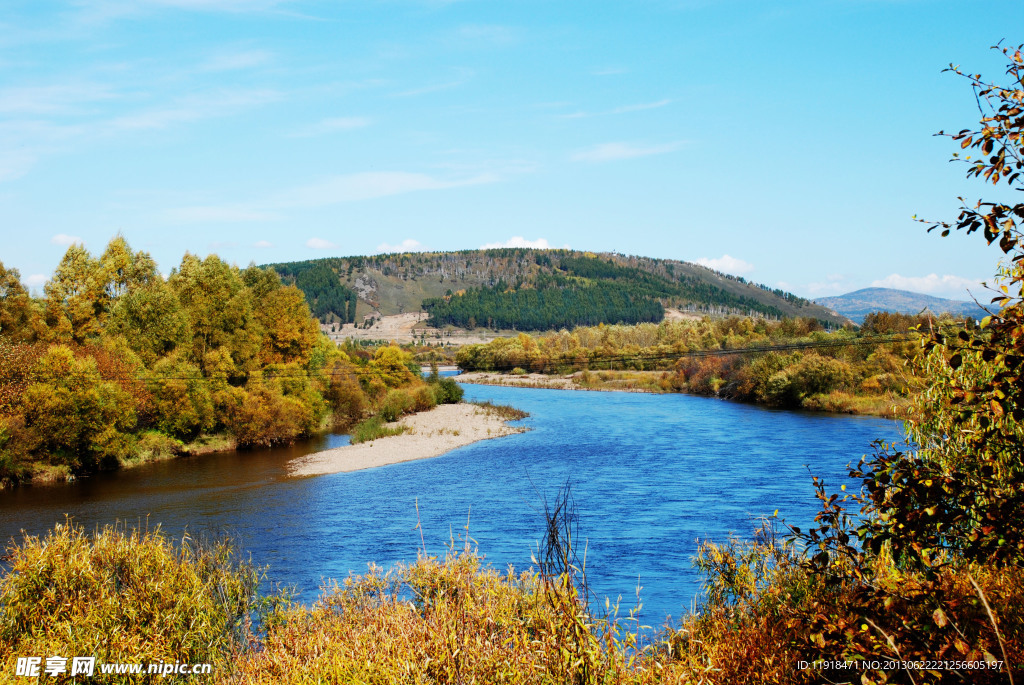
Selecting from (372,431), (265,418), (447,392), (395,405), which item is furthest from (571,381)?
(265,418)

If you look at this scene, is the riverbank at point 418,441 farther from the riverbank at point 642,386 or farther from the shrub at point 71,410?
the riverbank at point 642,386

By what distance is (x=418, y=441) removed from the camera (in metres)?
41.8

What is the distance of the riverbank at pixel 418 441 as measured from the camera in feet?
117

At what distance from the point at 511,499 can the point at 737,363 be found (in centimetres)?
4395

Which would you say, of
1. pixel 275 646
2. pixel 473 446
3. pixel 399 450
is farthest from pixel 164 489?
pixel 275 646

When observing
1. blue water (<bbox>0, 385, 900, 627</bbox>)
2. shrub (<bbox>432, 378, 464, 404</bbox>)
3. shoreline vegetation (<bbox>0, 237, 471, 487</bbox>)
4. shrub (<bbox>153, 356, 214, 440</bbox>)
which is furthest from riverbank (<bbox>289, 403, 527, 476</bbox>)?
shrub (<bbox>153, 356, 214, 440</bbox>)

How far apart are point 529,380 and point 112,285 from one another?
52.5 meters

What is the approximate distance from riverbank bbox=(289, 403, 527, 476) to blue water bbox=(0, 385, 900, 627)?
134 centimetres

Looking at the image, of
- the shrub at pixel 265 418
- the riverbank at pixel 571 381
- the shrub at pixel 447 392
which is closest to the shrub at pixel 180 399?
the shrub at pixel 265 418

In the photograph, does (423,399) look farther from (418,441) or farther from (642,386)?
(642,386)

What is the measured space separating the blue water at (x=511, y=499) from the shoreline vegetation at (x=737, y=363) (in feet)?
17.9

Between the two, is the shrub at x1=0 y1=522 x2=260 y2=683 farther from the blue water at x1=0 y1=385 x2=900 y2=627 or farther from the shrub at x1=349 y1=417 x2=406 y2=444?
the shrub at x1=349 y1=417 x2=406 y2=444

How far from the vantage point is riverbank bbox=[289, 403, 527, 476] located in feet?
117

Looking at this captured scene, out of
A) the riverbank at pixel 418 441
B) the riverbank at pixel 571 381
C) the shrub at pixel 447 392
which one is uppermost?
the shrub at pixel 447 392
